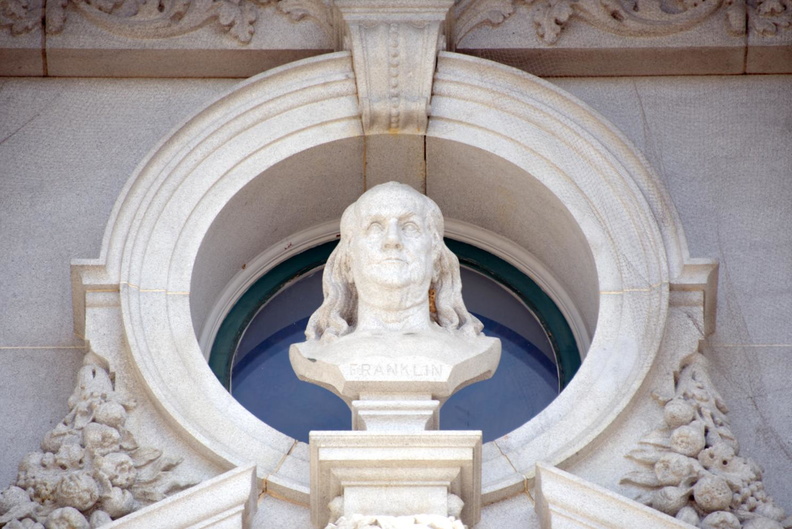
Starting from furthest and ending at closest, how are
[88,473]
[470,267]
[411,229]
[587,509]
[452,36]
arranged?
1. [470,267]
2. [452,36]
3. [411,229]
4. [88,473]
5. [587,509]

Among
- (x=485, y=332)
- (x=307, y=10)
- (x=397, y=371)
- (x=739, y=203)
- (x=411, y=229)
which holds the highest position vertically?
(x=307, y=10)

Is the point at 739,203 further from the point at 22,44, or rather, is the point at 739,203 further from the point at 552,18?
the point at 22,44

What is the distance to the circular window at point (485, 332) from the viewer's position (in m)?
10.7

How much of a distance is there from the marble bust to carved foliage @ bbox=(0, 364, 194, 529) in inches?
39.4

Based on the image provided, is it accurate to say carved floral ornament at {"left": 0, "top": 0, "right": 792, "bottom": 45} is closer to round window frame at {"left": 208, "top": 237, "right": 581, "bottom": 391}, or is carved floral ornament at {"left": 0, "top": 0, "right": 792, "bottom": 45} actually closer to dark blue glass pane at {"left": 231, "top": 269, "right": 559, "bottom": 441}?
round window frame at {"left": 208, "top": 237, "right": 581, "bottom": 391}

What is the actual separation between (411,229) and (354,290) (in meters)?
0.51

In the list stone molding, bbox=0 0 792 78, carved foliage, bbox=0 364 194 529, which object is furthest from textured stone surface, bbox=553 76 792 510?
carved foliage, bbox=0 364 194 529

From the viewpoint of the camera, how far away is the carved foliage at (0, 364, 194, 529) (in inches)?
352

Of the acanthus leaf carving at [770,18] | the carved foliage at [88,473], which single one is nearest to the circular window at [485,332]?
the carved foliage at [88,473]

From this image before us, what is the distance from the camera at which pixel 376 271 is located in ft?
31.5

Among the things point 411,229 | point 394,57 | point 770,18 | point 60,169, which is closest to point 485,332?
point 411,229

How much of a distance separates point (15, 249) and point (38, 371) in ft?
2.95

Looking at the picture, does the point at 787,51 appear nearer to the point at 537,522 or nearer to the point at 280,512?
the point at 537,522

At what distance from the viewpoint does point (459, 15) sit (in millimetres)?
11094
